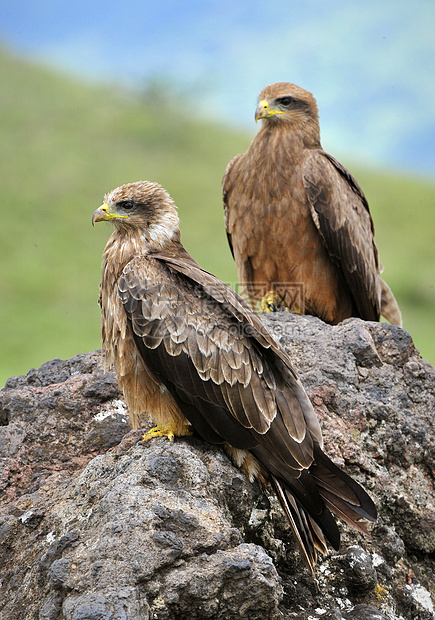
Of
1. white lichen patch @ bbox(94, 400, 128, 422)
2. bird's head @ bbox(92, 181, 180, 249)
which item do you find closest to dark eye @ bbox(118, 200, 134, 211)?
bird's head @ bbox(92, 181, 180, 249)

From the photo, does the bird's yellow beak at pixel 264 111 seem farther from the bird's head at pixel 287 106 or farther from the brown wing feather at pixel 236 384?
the brown wing feather at pixel 236 384

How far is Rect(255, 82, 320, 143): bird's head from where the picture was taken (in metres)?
7.66

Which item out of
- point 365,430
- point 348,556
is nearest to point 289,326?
point 365,430

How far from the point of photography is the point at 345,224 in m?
7.47

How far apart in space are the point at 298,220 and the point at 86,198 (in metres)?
18.9

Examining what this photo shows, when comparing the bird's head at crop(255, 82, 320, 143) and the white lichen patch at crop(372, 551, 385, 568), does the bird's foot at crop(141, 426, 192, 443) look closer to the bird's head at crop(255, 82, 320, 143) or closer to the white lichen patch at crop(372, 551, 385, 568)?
the white lichen patch at crop(372, 551, 385, 568)

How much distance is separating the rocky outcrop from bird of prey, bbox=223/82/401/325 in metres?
1.47

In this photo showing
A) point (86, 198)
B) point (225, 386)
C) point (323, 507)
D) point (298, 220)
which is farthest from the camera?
point (86, 198)

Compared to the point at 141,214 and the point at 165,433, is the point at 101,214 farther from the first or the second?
A: the point at 165,433

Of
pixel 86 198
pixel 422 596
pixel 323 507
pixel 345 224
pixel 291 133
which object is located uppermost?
pixel 86 198

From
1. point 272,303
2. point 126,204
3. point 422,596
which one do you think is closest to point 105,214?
point 126,204

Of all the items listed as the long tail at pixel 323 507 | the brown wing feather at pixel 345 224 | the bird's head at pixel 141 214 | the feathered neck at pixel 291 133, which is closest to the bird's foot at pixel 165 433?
the long tail at pixel 323 507

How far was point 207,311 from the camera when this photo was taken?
4625 mm

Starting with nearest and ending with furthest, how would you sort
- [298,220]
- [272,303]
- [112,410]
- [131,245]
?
1. [131,245]
2. [112,410]
3. [298,220]
4. [272,303]
